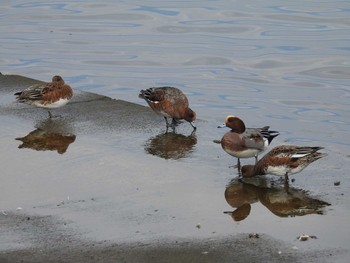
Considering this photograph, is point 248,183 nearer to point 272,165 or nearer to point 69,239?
point 272,165

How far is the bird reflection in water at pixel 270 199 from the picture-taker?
845cm

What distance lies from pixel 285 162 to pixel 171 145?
2.01m

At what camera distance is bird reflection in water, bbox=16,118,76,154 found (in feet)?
35.0

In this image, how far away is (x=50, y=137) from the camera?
1119 centimetres

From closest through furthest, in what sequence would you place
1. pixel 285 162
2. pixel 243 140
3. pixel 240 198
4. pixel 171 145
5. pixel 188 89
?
1. pixel 240 198
2. pixel 285 162
3. pixel 243 140
4. pixel 171 145
5. pixel 188 89

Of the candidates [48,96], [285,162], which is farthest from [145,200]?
[48,96]

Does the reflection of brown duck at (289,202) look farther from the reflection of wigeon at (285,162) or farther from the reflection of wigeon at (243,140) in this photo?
the reflection of wigeon at (243,140)

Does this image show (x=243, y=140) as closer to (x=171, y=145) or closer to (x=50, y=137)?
(x=171, y=145)

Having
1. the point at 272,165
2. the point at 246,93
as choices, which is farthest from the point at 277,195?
the point at 246,93

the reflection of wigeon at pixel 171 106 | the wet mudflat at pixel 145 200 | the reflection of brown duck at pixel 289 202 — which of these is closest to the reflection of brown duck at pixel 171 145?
the wet mudflat at pixel 145 200

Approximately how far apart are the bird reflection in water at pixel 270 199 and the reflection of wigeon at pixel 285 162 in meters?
0.13

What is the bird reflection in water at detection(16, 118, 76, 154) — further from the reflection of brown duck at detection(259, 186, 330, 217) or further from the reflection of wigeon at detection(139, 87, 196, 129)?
the reflection of brown duck at detection(259, 186, 330, 217)

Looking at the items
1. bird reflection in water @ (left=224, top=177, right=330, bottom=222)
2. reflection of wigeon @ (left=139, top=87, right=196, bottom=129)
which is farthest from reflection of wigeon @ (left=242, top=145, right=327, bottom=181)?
reflection of wigeon @ (left=139, top=87, right=196, bottom=129)

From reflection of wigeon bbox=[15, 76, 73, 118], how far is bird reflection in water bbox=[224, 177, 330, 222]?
12.0 ft
